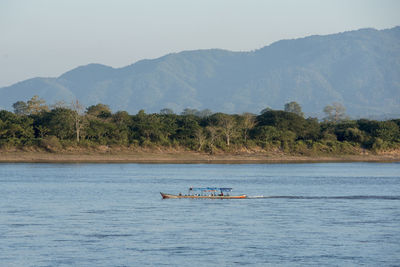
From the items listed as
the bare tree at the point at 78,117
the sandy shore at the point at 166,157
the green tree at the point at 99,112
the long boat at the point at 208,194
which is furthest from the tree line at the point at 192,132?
the long boat at the point at 208,194

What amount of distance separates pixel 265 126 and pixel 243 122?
4344 mm

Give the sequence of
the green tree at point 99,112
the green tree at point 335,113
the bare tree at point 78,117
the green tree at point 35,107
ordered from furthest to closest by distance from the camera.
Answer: the green tree at point 335,113, the green tree at point 35,107, the green tree at point 99,112, the bare tree at point 78,117

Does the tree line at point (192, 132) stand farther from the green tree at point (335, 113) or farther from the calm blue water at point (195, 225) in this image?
the green tree at point (335, 113)

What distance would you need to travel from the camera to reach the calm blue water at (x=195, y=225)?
30.2 meters

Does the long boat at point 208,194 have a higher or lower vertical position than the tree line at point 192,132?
lower

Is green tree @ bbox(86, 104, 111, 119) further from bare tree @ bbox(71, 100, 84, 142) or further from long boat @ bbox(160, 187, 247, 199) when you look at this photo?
long boat @ bbox(160, 187, 247, 199)

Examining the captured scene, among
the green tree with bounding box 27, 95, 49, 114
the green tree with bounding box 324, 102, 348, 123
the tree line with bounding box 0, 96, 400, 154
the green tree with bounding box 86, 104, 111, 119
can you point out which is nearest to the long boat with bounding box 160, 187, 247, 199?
the tree line with bounding box 0, 96, 400, 154

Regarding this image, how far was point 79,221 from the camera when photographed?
39875 mm

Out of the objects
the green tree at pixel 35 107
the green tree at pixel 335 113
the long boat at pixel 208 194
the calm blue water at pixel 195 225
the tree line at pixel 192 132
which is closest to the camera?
the calm blue water at pixel 195 225

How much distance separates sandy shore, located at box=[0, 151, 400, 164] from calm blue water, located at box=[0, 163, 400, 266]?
30.7m

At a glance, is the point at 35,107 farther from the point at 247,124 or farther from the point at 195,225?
the point at 195,225

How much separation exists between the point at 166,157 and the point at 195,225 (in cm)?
6387

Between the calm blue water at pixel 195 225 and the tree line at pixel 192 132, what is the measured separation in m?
34.7

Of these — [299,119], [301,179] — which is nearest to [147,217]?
[301,179]
